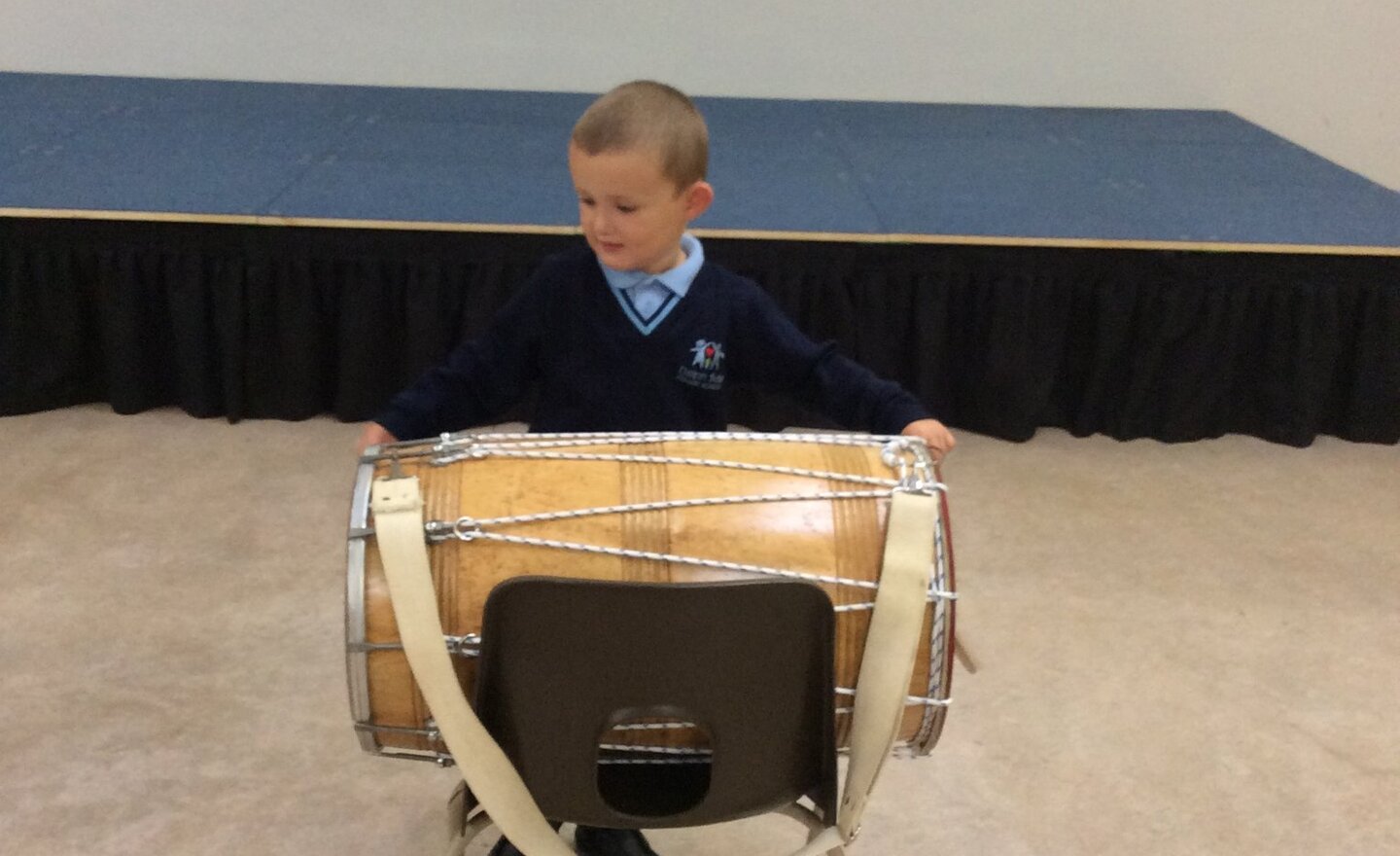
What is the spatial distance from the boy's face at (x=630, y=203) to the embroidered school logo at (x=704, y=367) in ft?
0.39

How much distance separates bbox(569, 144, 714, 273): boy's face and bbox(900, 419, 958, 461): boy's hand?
0.33 meters

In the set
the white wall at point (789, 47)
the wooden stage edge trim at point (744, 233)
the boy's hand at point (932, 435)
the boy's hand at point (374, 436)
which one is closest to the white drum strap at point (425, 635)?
the boy's hand at point (374, 436)

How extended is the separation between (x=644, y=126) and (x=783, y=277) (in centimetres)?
135

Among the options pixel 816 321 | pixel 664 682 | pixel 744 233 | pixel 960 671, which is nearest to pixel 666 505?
pixel 664 682

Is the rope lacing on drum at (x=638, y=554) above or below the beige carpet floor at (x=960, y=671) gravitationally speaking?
above

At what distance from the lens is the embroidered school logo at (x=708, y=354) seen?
1.24 meters

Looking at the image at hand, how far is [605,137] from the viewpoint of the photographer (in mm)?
1086

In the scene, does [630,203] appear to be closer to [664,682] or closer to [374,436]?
[374,436]

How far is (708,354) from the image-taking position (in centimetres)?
125

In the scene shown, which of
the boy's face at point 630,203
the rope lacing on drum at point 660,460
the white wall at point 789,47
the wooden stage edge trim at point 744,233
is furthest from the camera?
the white wall at point 789,47

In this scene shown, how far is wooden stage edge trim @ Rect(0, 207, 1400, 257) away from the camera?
2.30 meters

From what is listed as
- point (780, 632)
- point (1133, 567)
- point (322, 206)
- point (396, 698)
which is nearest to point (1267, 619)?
point (1133, 567)

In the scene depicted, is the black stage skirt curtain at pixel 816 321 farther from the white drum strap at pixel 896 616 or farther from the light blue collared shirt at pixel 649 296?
the white drum strap at pixel 896 616

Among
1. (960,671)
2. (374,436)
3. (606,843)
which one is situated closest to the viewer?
(374,436)
